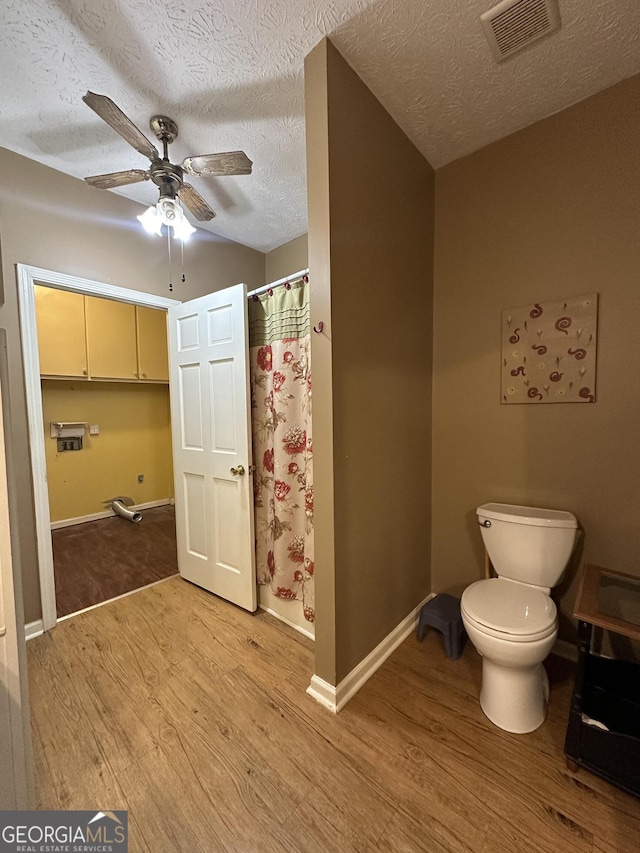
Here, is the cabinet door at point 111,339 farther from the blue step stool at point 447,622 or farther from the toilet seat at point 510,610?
the toilet seat at point 510,610

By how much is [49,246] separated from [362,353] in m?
1.93

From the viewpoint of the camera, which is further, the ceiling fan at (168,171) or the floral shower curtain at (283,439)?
the floral shower curtain at (283,439)

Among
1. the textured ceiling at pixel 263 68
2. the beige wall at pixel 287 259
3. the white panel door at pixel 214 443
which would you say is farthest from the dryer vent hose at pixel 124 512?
the textured ceiling at pixel 263 68

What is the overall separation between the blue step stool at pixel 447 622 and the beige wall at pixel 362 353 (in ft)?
0.40

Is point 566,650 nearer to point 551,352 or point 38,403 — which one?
point 551,352

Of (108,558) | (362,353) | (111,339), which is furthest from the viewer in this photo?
(111,339)

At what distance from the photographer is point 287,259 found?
2.88 meters

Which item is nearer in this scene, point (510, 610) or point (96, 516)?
point (510, 610)

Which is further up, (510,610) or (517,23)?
(517,23)

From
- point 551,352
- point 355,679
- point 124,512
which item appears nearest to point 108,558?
point 124,512

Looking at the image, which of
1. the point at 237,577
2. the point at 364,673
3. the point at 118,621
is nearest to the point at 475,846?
the point at 364,673

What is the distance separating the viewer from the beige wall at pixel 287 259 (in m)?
2.75

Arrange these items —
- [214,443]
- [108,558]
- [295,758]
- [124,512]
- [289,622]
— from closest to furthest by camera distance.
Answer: [295,758] < [289,622] < [214,443] < [108,558] < [124,512]

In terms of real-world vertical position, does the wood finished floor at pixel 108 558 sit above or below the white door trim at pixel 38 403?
below
